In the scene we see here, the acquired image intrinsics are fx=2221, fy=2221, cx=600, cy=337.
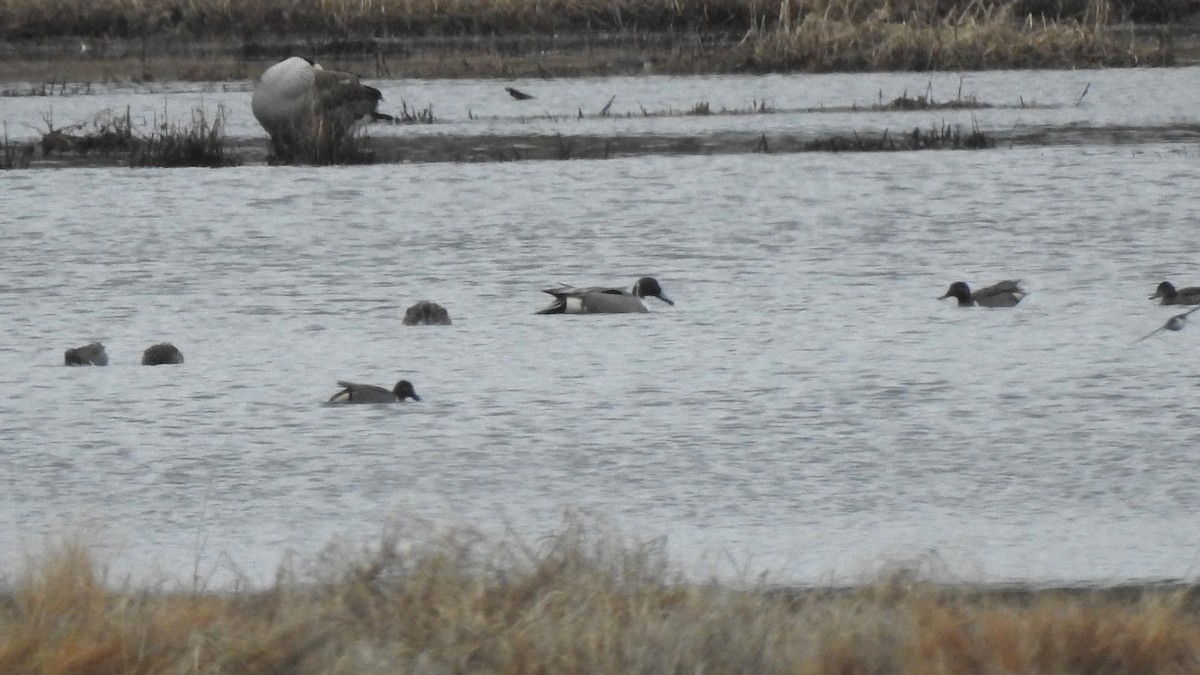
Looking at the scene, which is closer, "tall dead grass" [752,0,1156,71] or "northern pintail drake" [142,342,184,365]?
"northern pintail drake" [142,342,184,365]

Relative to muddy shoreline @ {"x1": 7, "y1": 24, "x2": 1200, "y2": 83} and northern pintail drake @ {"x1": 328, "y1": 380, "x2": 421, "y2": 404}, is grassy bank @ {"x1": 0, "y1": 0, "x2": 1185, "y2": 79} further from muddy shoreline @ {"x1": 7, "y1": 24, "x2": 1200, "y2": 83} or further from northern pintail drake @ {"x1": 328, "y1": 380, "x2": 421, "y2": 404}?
northern pintail drake @ {"x1": 328, "y1": 380, "x2": 421, "y2": 404}

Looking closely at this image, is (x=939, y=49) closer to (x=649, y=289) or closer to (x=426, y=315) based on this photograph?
(x=649, y=289)

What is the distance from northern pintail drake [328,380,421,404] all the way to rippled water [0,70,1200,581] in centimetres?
9

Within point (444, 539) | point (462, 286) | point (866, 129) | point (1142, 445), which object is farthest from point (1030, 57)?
point (444, 539)

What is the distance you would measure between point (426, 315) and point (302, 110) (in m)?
10.5

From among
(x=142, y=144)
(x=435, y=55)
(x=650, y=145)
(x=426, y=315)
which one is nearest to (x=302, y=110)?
(x=142, y=144)

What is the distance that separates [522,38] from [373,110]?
49.5ft

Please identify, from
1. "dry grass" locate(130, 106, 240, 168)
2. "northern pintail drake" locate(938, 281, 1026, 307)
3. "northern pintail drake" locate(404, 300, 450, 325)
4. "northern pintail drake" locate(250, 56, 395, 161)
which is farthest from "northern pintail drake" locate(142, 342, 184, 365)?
"northern pintail drake" locate(250, 56, 395, 161)

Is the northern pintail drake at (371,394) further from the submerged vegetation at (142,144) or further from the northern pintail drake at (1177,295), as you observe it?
the submerged vegetation at (142,144)

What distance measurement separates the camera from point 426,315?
1075cm

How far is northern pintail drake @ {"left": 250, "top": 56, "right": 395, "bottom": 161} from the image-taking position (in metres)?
20.0

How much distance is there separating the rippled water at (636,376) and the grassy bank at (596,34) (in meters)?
14.0

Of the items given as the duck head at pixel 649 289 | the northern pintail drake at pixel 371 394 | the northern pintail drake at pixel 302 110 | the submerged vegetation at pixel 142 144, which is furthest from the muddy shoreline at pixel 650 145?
the northern pintail drake at pixel 371 394

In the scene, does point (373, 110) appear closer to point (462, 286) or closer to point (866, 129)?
point (866, 129)
